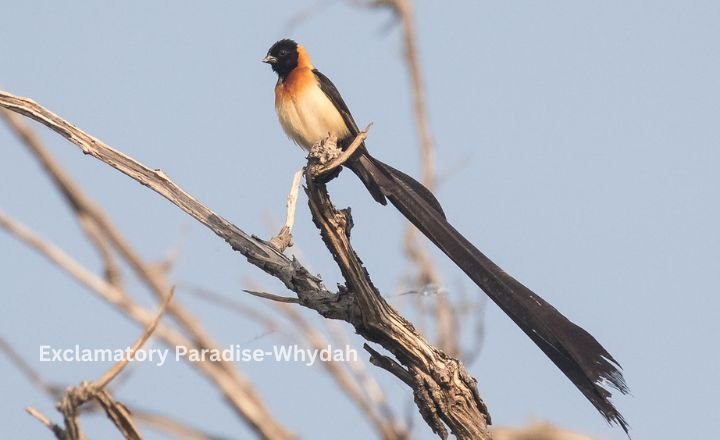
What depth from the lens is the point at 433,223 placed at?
10.8 feet

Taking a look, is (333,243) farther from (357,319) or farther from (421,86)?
(421,86)

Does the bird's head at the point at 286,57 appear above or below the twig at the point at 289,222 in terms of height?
above

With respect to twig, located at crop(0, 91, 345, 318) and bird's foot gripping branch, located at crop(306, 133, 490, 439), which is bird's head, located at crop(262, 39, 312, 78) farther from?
bird's foot gripping branch, located at crop(306, 133, 490, 439)

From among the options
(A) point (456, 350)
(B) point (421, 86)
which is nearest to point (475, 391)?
(A) point (456, 350)

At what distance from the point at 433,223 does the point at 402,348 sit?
1.41ft

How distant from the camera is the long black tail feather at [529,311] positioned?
285cm

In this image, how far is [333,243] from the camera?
2.94 m

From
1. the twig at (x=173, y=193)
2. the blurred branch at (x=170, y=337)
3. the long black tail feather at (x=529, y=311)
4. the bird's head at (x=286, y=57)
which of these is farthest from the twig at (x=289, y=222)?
the blurred branch at (x=170, y=337)

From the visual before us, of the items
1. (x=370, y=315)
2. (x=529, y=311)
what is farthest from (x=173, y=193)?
(x=529, y=311)

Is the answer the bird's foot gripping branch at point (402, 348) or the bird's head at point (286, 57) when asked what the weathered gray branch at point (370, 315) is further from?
the bird's head at point (286, 57)

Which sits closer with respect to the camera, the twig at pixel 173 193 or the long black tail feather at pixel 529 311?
the long black tail feather at pixel 529 311

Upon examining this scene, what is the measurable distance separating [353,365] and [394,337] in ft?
11.8

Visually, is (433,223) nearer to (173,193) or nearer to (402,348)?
(402,348)

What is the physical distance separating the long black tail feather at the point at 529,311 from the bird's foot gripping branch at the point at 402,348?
234 millimetres
